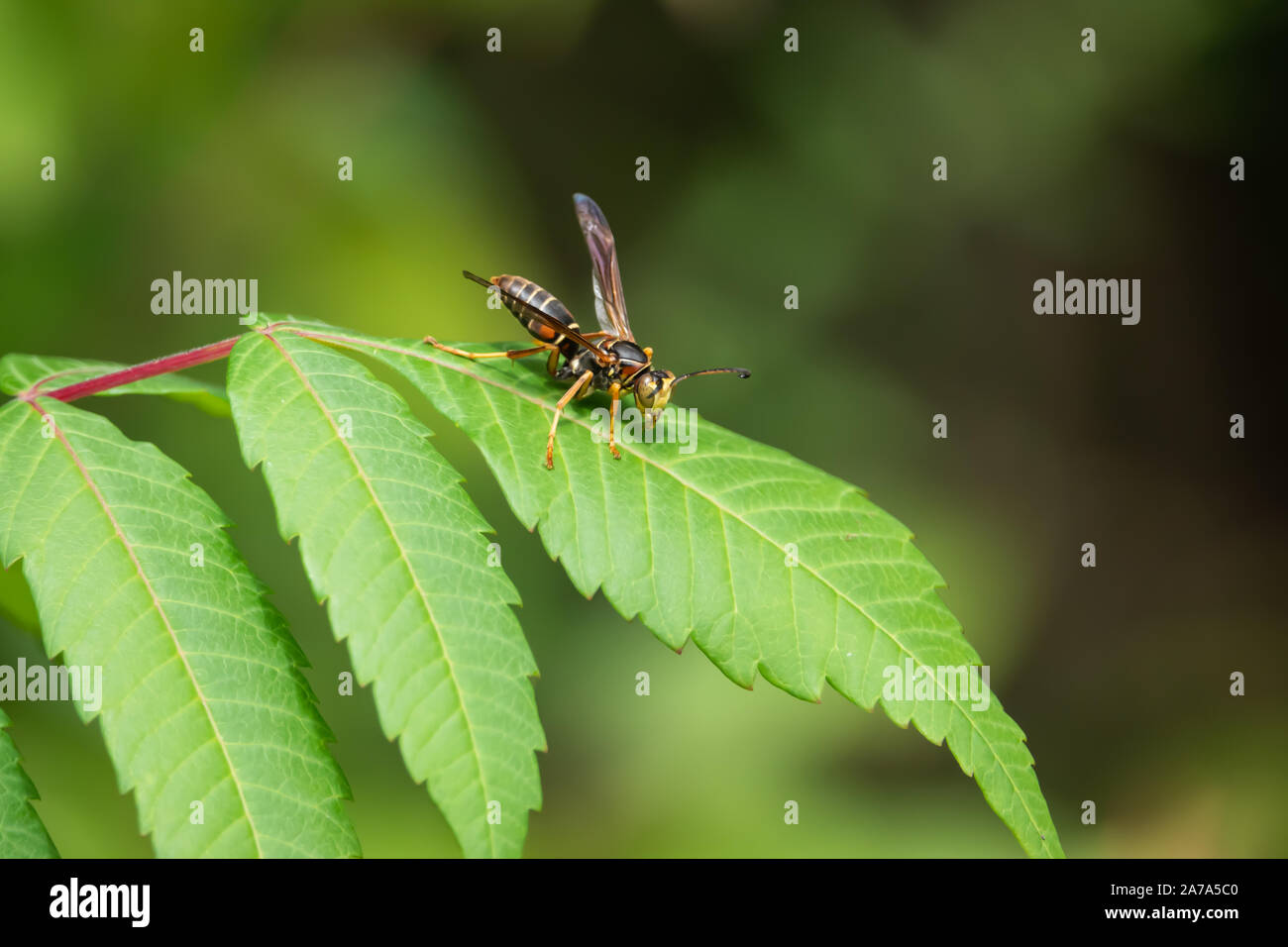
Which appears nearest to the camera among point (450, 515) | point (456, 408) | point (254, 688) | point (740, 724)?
point (254, 688)

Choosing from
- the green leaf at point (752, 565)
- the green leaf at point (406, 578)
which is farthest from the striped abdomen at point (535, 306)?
the green leaf at point (406, 578)

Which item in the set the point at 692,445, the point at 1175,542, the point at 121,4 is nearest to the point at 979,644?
the point at 1175,542

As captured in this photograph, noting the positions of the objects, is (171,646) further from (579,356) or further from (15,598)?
(579,356)

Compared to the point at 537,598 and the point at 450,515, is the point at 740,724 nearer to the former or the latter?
the point at 537,598
